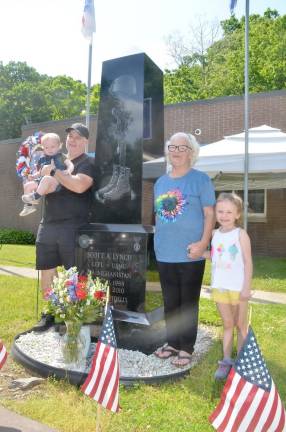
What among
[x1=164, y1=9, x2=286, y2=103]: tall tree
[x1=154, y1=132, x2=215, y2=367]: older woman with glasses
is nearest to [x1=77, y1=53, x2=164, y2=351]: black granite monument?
[x1=154, y1=132, x2=215, y2=367]: older woman with glasses

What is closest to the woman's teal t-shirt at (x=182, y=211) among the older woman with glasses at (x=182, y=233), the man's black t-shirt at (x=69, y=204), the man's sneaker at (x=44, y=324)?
the older woman with glasses at (x=182, y=233)

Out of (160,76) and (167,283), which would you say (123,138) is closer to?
(160,76)

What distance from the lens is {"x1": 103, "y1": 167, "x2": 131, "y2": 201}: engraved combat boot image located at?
4652 mm

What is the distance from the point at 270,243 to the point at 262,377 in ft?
35.4

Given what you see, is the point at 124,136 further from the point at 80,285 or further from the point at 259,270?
the point at 259,270

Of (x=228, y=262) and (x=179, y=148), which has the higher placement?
(x=179, y=148)

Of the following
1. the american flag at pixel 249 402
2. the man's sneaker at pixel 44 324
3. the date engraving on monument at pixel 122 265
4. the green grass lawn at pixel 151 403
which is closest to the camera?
the american flag at pixel 249 402

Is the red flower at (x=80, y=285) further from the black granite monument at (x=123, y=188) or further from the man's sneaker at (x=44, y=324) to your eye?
the man's sneaker at (x=44, y=324)

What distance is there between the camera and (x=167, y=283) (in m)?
4.02

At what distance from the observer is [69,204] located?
4637 mm

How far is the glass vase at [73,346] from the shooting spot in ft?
12.8

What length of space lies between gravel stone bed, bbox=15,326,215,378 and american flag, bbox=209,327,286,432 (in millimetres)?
1455

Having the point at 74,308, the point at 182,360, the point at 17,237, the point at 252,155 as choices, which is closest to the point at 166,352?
the point at 182,360

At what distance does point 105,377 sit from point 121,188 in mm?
2264
